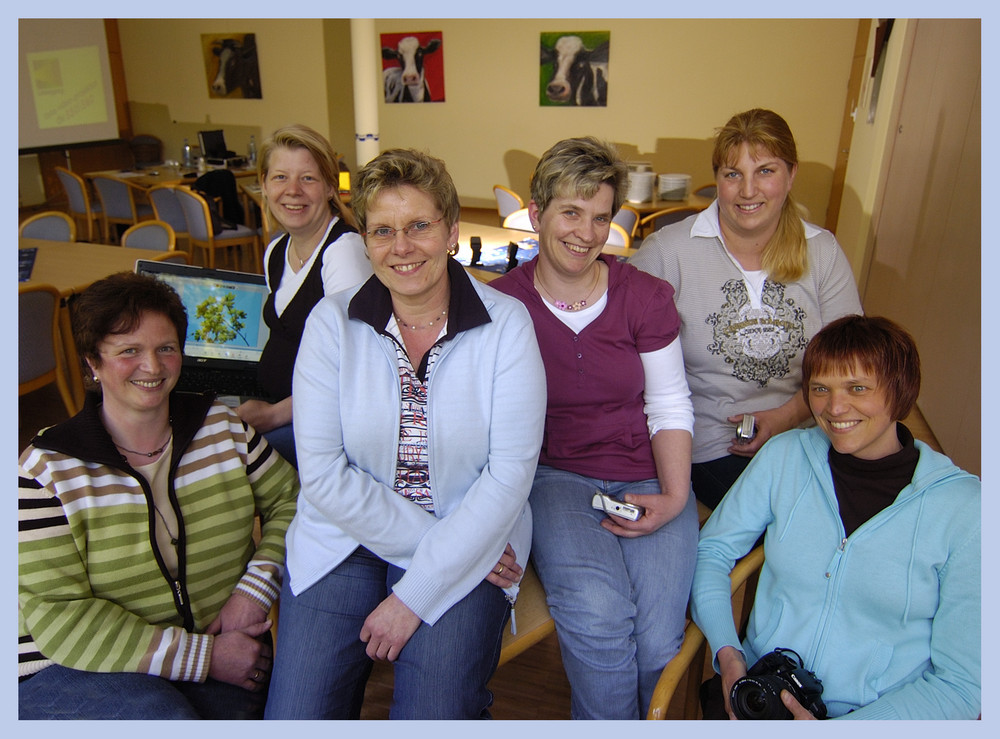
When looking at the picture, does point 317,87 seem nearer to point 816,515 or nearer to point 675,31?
point 675,31

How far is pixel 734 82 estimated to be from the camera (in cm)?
730

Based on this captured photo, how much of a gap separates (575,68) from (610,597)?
7.60m

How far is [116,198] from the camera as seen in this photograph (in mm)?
6562

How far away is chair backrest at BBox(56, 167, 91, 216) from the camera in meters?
6.52

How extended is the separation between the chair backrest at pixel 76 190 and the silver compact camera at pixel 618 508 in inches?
268

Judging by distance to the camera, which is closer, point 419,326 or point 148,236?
point 419,326

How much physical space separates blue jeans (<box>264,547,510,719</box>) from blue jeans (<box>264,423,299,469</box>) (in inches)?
24.4

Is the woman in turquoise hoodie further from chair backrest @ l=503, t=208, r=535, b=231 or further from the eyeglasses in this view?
chair backrest @ l=503, t=208, r=535, b=231

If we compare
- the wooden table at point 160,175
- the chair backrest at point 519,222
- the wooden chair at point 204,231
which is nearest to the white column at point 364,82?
the wooden table at point 160,175

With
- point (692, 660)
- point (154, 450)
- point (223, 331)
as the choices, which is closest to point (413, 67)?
point (223, 331)

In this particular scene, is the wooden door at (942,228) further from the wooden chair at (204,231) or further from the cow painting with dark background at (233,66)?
the cow painting with dark background at (233,66)

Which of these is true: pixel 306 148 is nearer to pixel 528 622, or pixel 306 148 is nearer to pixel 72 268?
pixel 528 622

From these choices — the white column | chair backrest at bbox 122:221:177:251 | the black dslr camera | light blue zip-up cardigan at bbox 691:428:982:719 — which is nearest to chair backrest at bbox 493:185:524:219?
chair backrest at bbox 122:221:177:251

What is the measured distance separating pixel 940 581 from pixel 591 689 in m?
0.67
